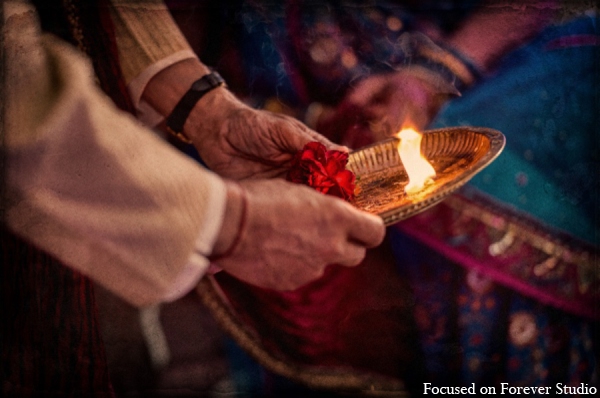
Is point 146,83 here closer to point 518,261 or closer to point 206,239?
point 206,239

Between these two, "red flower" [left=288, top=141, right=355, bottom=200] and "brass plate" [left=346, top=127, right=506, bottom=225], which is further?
"red flower" [left=288, top=141, right=355, bottom=200]

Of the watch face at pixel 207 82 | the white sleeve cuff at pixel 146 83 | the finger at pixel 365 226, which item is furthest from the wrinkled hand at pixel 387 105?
the finger at pixel 365 226

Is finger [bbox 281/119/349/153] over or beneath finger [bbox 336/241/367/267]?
over

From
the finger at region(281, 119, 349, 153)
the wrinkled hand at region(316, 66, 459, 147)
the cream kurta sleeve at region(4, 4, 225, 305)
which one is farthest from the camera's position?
the wrinkled hand at region(316, 66, 459, 147)

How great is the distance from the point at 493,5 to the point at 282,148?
64cm

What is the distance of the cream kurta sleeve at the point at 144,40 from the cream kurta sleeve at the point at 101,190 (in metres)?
0.38

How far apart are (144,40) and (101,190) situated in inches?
21.2

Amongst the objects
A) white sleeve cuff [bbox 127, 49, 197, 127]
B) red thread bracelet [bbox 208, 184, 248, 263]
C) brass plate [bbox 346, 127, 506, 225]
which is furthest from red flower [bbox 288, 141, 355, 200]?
white sleeve cuff [bbox 127, 49, 197, 127]

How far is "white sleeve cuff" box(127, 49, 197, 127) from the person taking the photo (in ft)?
3.81

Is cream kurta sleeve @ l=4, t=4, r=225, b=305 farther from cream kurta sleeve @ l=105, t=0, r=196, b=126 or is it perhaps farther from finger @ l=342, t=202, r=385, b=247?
cream kurta sleeve @ l=105, t=0, r=196, b=126

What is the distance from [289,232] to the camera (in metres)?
0.85

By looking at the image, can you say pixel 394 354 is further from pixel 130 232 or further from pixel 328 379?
pixel 130 232

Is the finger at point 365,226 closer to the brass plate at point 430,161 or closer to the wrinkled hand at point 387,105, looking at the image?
the brass plate at point 430,161

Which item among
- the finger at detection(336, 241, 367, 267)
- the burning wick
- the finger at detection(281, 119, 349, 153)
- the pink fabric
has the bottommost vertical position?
the pink fabric
